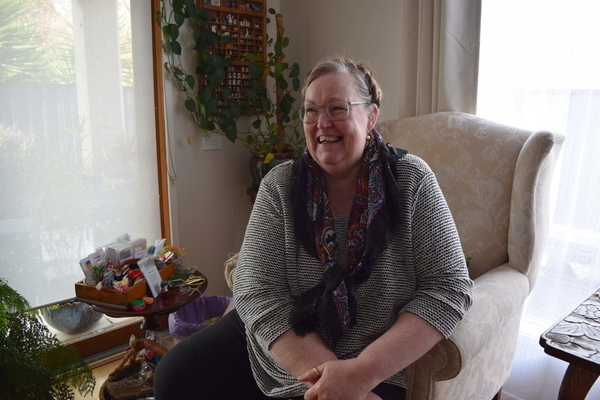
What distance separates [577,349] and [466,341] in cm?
25

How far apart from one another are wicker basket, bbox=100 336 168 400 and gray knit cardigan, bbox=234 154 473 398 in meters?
0.57

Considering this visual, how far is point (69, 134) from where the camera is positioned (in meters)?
2.16

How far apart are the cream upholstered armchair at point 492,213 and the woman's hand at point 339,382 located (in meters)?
0.19

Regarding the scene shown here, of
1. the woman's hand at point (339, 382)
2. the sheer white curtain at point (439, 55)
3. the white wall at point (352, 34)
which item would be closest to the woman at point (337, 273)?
the woman's hand at point (339, 382)

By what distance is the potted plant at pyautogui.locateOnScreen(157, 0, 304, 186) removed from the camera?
7.77ft

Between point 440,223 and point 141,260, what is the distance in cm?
108

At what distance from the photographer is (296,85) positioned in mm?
2734

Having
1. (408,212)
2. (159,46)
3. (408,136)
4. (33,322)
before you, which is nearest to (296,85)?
(159,46)

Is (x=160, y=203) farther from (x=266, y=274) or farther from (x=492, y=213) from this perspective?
(x=492, y=213)

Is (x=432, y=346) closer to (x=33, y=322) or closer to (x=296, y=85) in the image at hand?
(x=33, y=322)

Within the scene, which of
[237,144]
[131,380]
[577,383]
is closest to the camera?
[577,383]

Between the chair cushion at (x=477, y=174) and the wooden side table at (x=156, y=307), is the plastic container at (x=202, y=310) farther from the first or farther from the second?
the chair cushion at (x=477, y=174)

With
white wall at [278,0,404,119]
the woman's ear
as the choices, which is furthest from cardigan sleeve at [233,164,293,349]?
white wall at [278,0,404,119]

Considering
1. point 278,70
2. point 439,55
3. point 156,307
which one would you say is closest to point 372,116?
point 439,55
